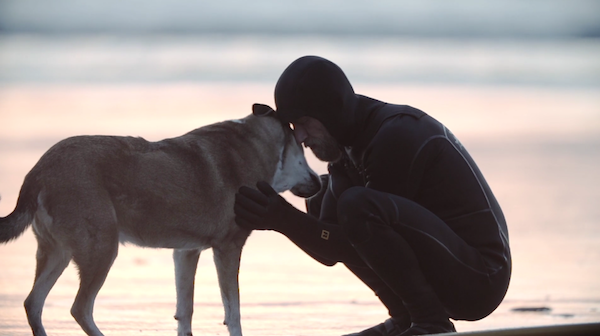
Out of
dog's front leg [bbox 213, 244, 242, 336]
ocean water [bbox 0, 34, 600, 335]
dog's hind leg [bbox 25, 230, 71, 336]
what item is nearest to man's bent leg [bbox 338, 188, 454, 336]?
ocean water [bbox 0, 34, 600, 335]

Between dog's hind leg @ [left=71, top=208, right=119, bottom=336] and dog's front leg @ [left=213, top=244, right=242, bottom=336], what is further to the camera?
dog's front leg @ [left=213, top=244, right=242, bottom=336]

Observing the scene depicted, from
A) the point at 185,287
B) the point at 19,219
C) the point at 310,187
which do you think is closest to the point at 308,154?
the point at 310,187

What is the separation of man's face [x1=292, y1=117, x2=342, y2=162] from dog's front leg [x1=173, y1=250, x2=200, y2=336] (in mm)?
835

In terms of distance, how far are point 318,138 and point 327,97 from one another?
29cm

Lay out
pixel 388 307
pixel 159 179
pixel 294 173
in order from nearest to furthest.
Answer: pixel 159 179, pixel 388 307, pixel 294 173

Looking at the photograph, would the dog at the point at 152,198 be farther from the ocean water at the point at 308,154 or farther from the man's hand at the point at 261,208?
the ocean water at the point at 308,154

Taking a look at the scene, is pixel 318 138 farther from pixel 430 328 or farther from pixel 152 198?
pixel 430 328

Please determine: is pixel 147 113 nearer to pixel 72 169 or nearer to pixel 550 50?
pixel 72 169

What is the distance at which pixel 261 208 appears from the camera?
4.37m

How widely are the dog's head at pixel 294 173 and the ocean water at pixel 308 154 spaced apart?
0.64 meters

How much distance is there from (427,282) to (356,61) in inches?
392

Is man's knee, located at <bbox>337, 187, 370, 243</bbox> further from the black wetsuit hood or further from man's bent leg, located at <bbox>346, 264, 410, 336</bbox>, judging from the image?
man's bent leg, located at <bbox>346, 264, 410, 336</bbox>

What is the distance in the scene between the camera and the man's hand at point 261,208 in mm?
4344

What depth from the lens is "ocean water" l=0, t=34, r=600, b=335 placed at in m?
5.12
